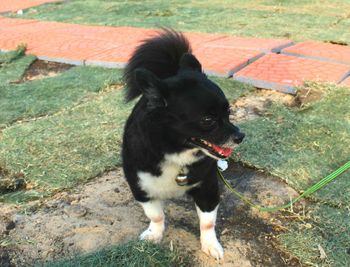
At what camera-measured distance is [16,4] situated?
9.48 m

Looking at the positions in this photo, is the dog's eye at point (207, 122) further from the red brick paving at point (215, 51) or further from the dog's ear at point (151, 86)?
the red brick paving at point (215, 51)

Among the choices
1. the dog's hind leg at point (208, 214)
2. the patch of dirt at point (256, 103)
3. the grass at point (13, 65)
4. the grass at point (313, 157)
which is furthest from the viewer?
the grass at point (13, 65)

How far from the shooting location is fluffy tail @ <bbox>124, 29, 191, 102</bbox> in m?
2.53

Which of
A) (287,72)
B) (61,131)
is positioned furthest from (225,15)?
(61,131)

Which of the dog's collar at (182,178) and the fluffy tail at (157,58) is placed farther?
the fluffy tail at (157,58)

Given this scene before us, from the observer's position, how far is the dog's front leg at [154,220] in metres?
2.41

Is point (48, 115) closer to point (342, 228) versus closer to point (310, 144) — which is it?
point (310, 144)

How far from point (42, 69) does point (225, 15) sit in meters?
3.59

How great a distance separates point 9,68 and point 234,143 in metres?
4.05

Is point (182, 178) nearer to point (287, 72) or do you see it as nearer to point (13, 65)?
point (287, 72)

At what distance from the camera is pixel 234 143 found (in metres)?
2.07

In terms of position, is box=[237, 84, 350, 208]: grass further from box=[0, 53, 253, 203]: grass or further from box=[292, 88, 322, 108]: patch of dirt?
box=[0, 53, 253, 203]: grass

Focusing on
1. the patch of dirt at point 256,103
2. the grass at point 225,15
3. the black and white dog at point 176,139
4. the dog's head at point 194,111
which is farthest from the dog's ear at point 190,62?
the grass at point 225,15

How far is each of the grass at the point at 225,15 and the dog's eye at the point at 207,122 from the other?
4430mm
